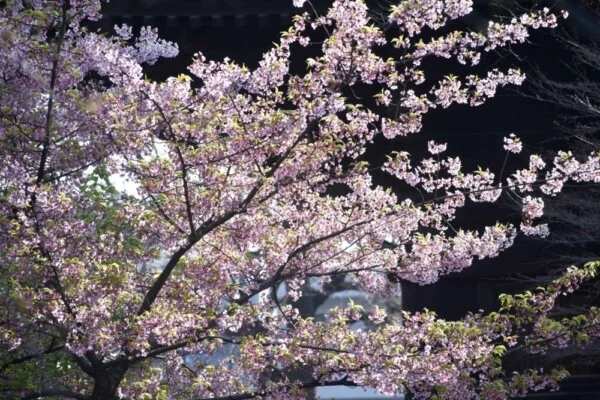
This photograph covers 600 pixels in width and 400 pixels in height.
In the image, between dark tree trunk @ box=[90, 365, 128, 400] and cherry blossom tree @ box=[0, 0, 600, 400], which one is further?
dark tree trunk @ box=[90, 365, 128, 400]

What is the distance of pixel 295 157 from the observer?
630 cm

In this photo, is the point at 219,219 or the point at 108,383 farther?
the point at 108,383

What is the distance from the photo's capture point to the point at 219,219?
239 inches

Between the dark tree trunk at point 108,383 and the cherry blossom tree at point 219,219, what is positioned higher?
the cherry blossom tree at point 219,219

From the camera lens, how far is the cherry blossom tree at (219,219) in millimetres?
5832

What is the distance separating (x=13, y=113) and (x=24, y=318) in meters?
1.24

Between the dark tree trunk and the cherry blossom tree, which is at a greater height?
the cherry blossom tree

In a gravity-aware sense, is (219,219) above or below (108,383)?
above

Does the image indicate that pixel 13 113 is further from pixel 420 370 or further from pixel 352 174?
pixel 420 370

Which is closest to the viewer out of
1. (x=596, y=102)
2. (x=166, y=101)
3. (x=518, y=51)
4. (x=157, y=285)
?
(x=166, y=101)

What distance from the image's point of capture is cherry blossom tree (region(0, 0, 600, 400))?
5832 millimetres

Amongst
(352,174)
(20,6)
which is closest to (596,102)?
(352,174)

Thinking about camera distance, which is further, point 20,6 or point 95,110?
point 20,6

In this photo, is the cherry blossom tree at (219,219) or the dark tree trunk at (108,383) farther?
the dark tree trunk at (108,383)
